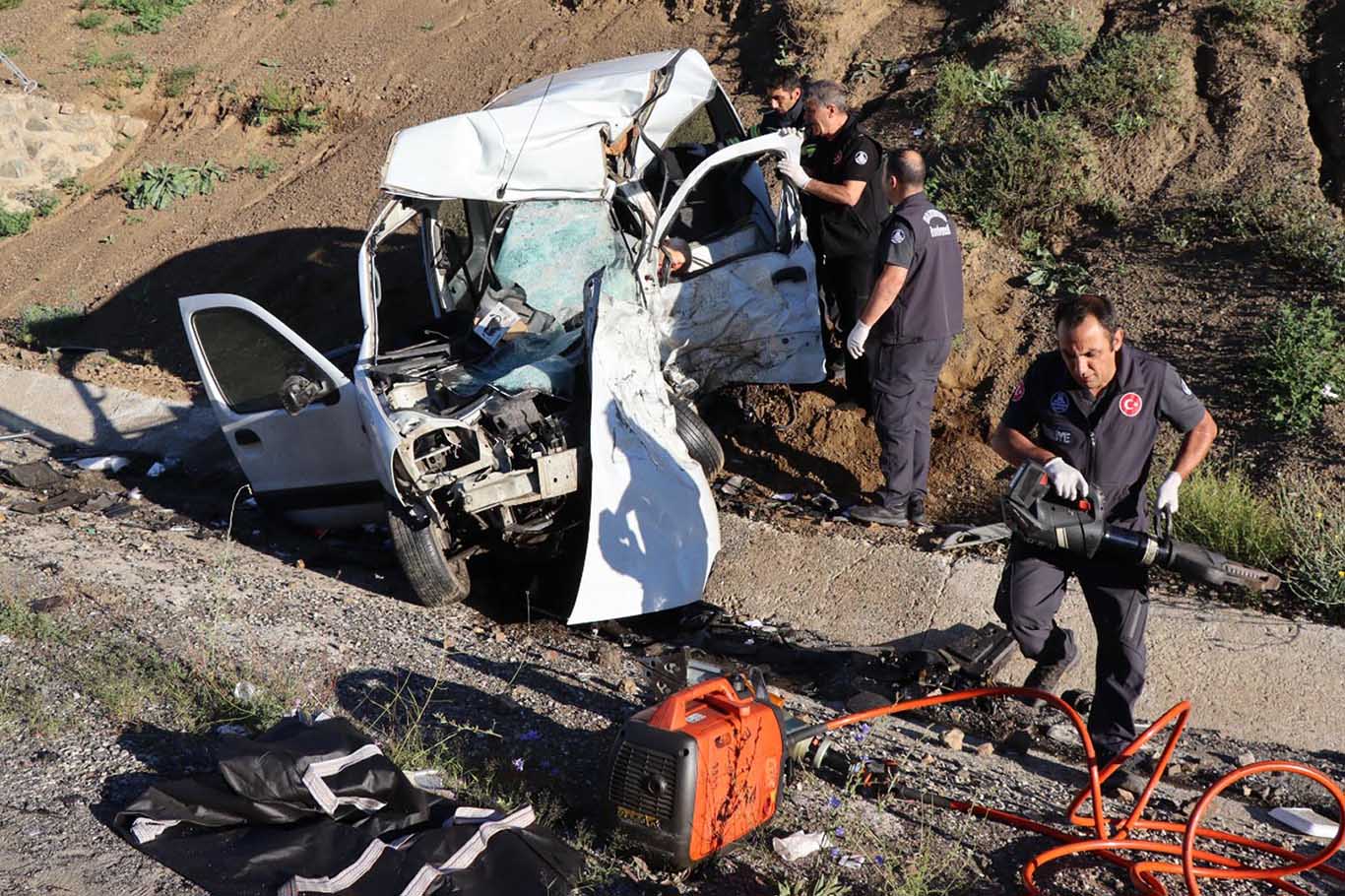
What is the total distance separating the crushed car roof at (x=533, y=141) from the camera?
22.5ft

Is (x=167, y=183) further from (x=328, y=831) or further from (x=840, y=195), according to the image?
(x=328, y=831)

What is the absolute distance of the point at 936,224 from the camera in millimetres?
6406

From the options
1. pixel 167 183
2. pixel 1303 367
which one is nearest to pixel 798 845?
pixel 1303 367

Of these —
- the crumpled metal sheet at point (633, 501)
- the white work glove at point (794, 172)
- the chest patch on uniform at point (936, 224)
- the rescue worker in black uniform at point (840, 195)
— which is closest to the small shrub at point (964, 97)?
the rescue worker in black uniform at point (840, 195)

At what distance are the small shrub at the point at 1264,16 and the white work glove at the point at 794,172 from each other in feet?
16.3

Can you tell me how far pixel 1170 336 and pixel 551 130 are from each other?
14.2 ft

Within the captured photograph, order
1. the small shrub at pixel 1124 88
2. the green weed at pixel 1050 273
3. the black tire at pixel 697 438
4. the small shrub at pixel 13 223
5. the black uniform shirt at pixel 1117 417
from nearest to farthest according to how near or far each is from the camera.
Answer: the black uniform shirt at pixel 1117 417
the black tire at pixel 697 438
the green weed at pixel 1050 273
the small shrub at pixel 1124 88
the small shrub at pixel 13 223

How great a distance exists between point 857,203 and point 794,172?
1.40 feet

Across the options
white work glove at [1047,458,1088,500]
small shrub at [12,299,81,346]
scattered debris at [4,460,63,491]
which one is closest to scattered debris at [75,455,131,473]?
scattered debris at [4,460,63,491]

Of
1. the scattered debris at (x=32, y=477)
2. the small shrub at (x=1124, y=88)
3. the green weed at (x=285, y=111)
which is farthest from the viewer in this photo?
the green weed at (x=285, y=111)

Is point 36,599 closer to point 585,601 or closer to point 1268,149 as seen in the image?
point 585,601

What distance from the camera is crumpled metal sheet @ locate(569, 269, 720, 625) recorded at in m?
5.71

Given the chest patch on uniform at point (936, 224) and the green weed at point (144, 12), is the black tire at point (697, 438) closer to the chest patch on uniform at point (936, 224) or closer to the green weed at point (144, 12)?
the chest patch on uniform at point (936, 224)

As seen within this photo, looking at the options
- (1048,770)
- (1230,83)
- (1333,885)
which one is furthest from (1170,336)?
(1333,885)
